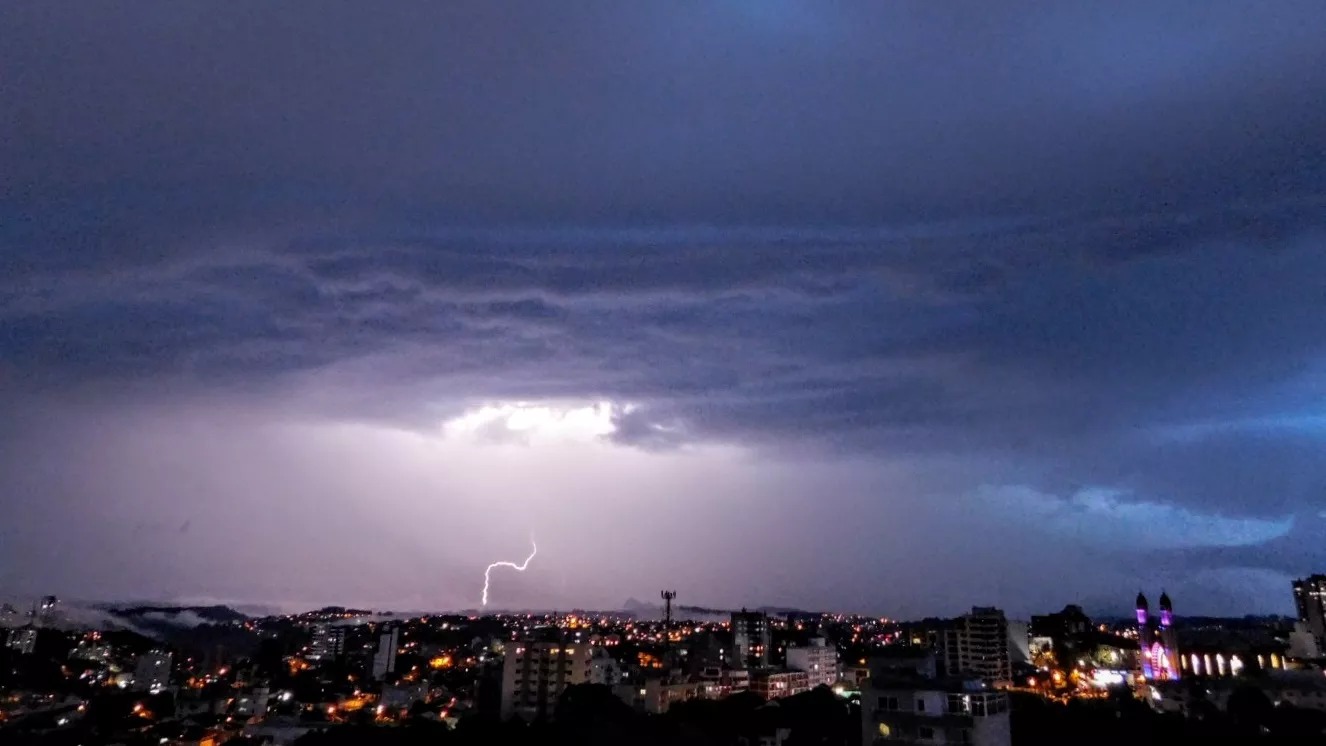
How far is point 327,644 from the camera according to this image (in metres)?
110

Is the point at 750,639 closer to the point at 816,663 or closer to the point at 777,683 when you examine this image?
the point at 816,663

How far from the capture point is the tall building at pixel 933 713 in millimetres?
18688

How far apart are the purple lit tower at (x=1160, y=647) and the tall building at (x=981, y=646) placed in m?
10.7

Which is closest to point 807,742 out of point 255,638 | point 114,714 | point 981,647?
point 114,714

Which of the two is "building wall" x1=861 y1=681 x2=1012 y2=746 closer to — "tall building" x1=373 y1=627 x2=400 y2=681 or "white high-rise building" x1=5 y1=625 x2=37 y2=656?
"tall building" x1=373 y1=627 x2=400 y2=681

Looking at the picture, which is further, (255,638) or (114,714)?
(255,638)

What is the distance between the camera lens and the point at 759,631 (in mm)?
84688

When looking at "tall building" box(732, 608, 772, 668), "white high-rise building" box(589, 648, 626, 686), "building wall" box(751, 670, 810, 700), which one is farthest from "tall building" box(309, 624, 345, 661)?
"building wall" box(751, 670, 810, 700)

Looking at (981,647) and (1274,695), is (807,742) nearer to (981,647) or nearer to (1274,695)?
(1274,695)

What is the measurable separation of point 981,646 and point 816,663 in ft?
66.0

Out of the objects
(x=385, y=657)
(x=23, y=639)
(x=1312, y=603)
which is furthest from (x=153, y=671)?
(x=1312, y=603)

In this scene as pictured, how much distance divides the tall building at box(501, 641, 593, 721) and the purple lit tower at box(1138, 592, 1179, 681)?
44.4 m

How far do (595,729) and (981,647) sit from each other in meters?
52.8

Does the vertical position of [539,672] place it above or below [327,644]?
above
